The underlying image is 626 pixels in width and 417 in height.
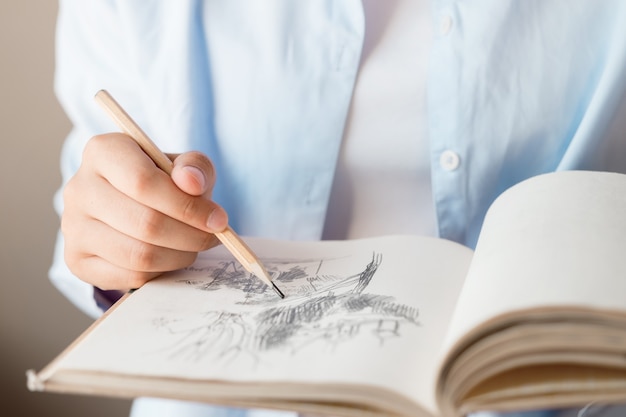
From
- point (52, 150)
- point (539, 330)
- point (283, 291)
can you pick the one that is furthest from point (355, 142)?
point (52, 150)

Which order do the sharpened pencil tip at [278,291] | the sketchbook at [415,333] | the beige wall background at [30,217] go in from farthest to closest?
the beige wall background at [30,217]
the sharpened pencil tip at [278,291]
the sketchbook at [415,333]

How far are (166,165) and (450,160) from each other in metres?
0.28

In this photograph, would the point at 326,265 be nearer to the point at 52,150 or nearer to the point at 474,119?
the point at 474,119

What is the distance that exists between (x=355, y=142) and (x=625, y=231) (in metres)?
0.32

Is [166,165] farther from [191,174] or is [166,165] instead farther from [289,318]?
[289,318]

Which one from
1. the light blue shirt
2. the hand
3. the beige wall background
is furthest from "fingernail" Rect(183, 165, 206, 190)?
the beige wall background

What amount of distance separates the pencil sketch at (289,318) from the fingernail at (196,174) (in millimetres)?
80

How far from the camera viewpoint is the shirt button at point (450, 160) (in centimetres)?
69

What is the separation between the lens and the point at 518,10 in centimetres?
68

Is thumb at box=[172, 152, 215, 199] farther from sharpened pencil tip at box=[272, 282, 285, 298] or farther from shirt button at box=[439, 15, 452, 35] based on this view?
shirt button at box=[439, 15, 452, 35]

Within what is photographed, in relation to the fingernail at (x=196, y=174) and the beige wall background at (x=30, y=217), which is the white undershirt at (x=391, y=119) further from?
the beige wall background at (x=30, y=217)

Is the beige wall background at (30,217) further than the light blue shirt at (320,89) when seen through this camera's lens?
Yes

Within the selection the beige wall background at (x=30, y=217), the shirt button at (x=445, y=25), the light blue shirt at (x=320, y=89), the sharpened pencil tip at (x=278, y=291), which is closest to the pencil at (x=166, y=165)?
the sharpened pencil tip at (x=278, y=291)

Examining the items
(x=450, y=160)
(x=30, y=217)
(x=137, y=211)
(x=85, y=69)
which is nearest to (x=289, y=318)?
(x=137, y=211)
